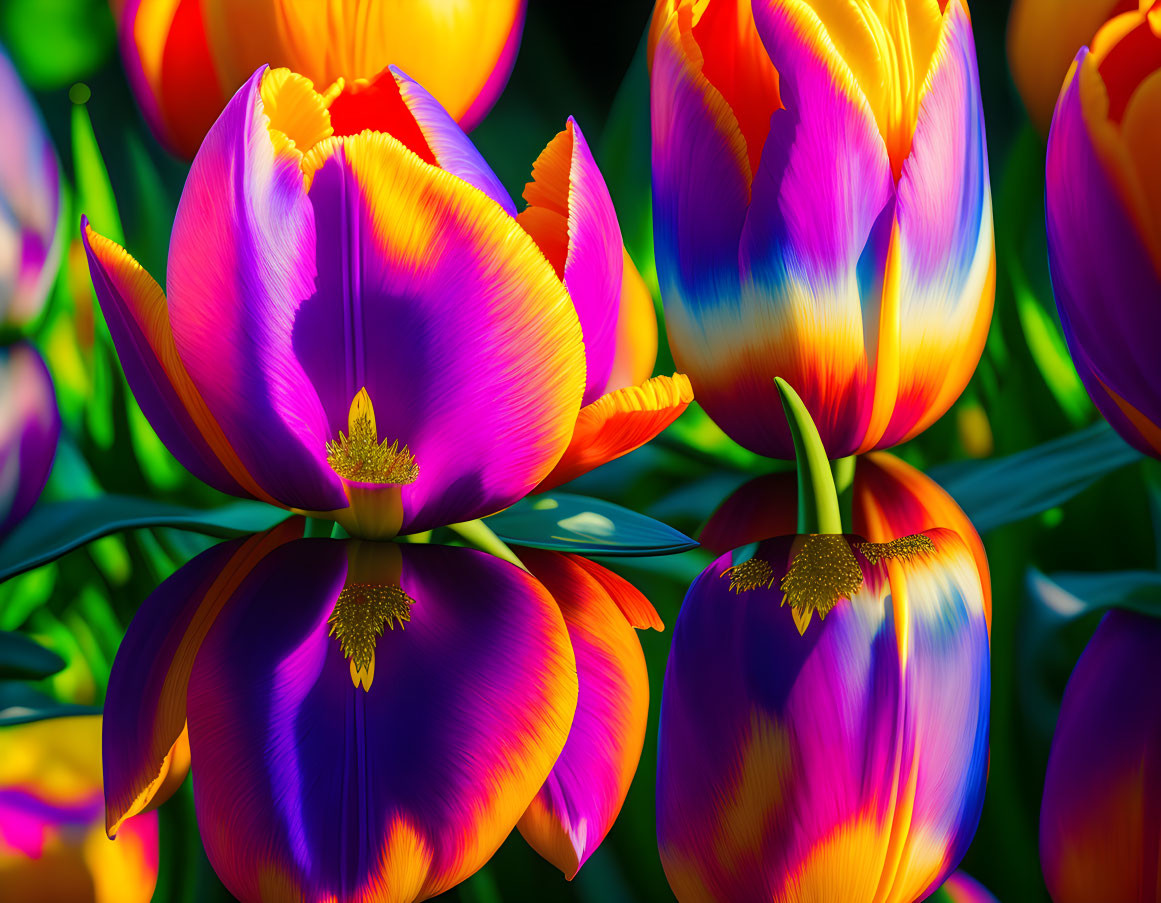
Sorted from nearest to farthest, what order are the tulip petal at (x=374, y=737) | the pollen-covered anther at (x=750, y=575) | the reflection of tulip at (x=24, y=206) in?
the tulip petal at (x=374, y=737) < the pollen-covered anther at (x=750, y=575) < the reflection of tulip at (x=24, y=206)

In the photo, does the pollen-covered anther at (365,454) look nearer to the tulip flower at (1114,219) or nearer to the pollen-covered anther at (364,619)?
the pollen-covered anther at (364,619)

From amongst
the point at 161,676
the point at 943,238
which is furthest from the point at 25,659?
the point at 943,238

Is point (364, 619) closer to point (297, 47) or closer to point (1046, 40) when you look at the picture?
point (297, 47)

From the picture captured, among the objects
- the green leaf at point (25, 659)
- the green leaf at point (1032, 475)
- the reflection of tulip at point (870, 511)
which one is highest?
the green leaf at point (25, 659)

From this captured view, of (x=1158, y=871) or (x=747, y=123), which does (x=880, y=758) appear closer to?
(x=1158, y=871)

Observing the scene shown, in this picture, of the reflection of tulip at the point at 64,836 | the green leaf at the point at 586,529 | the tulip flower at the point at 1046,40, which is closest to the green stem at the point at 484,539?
the green leaf at the point at 586,529

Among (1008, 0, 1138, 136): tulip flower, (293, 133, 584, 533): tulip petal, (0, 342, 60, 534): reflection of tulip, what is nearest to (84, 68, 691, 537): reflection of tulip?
(293, 133, 584, 533): tulip petal

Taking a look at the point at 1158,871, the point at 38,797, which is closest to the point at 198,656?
the point at 38,797
